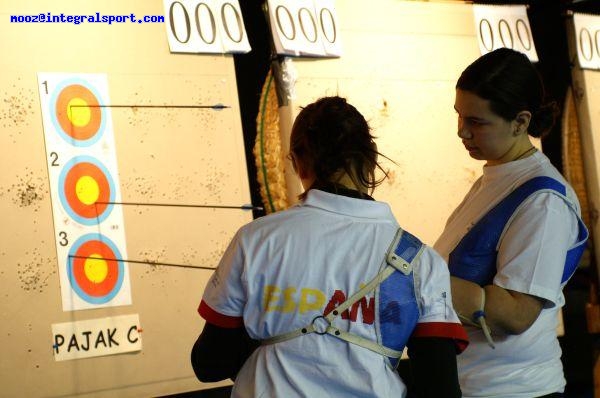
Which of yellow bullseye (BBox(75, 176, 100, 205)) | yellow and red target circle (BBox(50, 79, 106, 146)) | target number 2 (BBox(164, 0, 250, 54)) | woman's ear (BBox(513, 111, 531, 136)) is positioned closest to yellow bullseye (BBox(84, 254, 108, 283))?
yellow bullseye (BBox(75, 176, 100, 205))

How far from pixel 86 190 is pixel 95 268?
0.62 ft

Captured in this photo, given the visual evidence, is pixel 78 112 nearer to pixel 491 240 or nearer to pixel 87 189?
pixel 87 189

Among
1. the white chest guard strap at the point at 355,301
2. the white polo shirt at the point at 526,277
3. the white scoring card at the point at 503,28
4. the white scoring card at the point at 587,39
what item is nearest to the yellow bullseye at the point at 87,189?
the white polo shirt at the point at 526,277

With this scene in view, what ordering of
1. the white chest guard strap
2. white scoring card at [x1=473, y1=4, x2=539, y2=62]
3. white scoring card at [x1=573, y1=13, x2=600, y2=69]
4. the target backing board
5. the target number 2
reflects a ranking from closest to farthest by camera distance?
the white chest guard strap → the target backing board → the target number 2 → white scoring card at [x1=473, y1=4, x2=539, y2=62] → white scoring card at [x1=573, y1=13, x2=600, y2=69]

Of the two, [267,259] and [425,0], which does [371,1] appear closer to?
[425,0]

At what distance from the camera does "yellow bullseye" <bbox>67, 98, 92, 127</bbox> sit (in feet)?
6.57

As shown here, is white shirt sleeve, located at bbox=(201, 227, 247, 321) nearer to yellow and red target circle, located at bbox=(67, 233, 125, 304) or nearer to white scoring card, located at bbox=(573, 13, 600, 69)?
yellow and red target circle, located at bbox=(67, 233, 125, 304)

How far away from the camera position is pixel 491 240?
4.47 feet

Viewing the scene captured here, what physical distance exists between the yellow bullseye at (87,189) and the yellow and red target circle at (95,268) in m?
0.09

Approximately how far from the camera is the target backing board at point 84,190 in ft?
6.43

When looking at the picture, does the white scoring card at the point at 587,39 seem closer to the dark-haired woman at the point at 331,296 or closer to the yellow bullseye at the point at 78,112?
the yellow bullseye at the point at 78,112

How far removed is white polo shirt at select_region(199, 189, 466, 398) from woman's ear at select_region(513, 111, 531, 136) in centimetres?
42

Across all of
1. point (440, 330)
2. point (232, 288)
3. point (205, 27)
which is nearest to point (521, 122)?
point (440, 330)

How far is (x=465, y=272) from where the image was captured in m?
1.38
